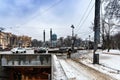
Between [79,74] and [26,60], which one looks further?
[79,74]

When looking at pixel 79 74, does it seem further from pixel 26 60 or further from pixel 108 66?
pixel 108 66

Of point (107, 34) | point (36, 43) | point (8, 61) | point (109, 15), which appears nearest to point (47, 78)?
point (8, 61)

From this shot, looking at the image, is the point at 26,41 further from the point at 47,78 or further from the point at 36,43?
the point at 47,78

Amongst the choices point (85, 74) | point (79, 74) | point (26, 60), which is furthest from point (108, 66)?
point (26, 60)

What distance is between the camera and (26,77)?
21266 millimetres

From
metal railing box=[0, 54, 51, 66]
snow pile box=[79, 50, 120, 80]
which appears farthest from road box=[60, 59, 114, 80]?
metal railing box=[0, 54, 51, 66]

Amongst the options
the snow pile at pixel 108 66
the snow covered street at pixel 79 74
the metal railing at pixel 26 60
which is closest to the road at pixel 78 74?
the snow covered street at pixel 79 74

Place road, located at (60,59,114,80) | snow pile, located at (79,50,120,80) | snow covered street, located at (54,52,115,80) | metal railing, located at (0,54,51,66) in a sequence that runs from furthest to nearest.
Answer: snow pile, located at (79,50,120,80), metal railing, located at (0,54,51,66), snow covered street, located at (54,52,115,80), road, located at (60,59,114,80)

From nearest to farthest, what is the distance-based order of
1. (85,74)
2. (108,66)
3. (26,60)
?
(26,60)
(85,74)
(108,66)

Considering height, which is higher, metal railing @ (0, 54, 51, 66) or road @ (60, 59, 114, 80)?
metal railing @ (0, 54, 51, 66)

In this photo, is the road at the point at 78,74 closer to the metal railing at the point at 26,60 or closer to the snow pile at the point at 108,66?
the snow pile at the point at 108,66

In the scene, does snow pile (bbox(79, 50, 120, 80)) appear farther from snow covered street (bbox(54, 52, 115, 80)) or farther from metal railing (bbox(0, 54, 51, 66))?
metal railing (bbox(0, 54, 51, 66))

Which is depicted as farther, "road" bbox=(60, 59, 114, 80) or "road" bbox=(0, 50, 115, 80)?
"road" bbox=(0, 50, 115, 80)

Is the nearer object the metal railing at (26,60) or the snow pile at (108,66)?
the metal railing at (26,60)
